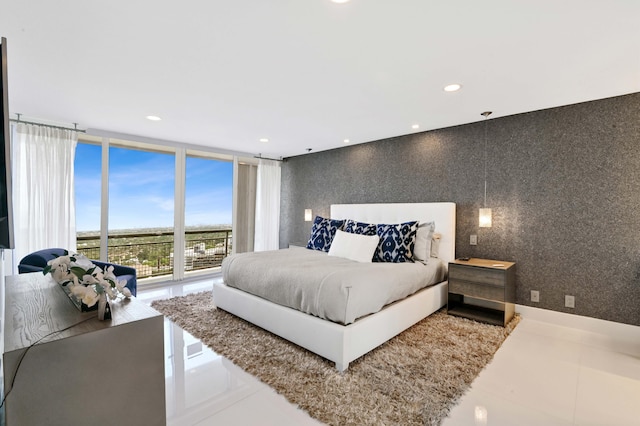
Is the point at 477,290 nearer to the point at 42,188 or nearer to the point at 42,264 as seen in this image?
the point at 42,264

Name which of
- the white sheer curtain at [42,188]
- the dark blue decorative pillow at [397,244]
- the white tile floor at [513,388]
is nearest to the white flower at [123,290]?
the white tile floor at [513,388]

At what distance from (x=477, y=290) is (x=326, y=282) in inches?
75.4

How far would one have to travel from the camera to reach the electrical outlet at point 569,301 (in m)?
3.07

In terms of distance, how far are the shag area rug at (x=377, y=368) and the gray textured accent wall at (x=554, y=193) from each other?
782mm

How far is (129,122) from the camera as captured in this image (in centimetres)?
380

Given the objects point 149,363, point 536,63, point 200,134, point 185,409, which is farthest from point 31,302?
point 536,63

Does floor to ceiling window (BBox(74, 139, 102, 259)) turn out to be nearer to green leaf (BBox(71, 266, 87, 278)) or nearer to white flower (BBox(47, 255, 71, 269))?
white flower (BBox(47, 255, 71, 269))

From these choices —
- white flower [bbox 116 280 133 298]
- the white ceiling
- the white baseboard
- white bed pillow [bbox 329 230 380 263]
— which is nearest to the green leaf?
white flower [bbox 116 280 133 298]

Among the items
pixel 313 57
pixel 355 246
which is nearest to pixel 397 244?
pixel 355 246

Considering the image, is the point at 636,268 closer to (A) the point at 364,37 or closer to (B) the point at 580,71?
(B) the point at 580,71

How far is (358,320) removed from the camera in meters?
2.43

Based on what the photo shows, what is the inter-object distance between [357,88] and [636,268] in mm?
3168

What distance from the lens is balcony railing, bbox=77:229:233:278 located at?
16.5 ft

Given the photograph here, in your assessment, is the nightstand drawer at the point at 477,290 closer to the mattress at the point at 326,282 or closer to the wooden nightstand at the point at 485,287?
the wooden nightstand at the point at 485,287
